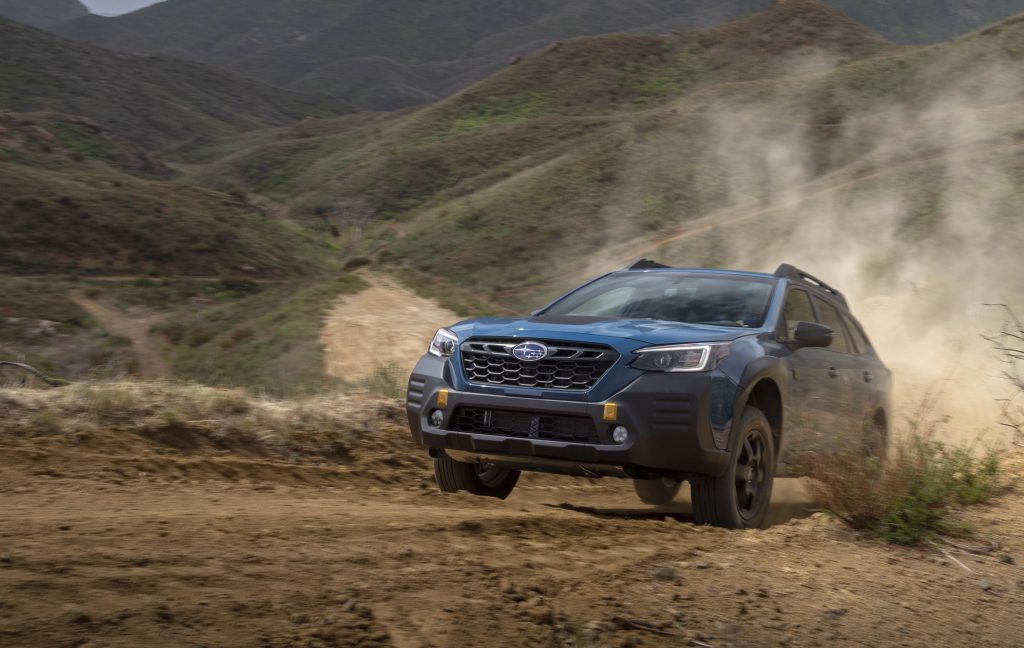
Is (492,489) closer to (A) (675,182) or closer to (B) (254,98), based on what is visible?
(A) (675,182)

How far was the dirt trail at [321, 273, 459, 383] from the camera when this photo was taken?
21.5 m

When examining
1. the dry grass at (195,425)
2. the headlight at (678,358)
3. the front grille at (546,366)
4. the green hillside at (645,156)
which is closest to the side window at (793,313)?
the headlight at (678,358)

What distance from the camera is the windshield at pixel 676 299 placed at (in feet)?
23.6

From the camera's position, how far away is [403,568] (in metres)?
4.59

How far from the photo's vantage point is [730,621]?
439 cm

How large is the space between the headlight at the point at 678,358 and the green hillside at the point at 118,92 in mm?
72840

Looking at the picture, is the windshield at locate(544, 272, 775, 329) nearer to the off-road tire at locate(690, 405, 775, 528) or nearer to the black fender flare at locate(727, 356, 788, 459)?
the black fender flare at locate(727, 356, 788, 459)

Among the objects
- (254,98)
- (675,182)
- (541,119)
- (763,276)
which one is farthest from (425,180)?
(254,98)

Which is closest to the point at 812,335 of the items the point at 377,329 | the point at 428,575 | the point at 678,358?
the point at 678,358

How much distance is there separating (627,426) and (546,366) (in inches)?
23.4

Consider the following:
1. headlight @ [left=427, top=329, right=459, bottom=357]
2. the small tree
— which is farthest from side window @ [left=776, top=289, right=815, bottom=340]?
headlight @ [left=427, top=329, right=459, bottom=357]

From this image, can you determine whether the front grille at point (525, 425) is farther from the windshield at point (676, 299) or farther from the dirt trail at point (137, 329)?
the dirt trail at point (137, 329)

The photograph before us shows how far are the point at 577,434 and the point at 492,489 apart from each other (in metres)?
1.62

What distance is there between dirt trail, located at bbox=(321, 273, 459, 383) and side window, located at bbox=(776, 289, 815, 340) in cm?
1158
